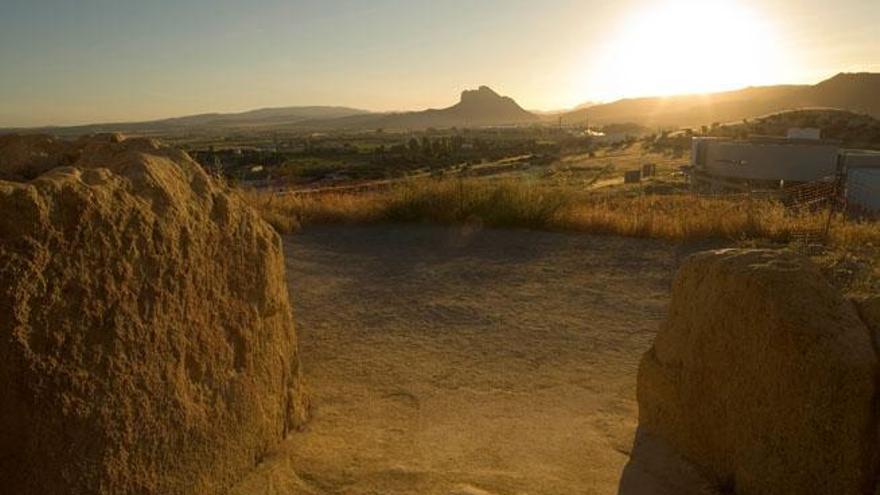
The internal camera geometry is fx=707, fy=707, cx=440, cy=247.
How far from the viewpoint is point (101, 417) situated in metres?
2.84

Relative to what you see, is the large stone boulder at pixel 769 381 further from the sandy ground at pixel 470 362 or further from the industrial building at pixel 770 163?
the industrial building at pixel 770 163

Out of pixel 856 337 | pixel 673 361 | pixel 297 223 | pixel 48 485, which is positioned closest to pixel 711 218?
pixel 297 223

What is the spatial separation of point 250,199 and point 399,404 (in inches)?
353

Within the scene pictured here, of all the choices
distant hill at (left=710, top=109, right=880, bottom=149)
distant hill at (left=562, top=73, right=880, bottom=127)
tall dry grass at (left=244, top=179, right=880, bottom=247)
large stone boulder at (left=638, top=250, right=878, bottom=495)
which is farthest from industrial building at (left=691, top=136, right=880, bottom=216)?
distant hill at (left=562, top=73, right=880, bottom=127)

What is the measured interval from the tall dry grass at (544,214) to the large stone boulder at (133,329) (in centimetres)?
742

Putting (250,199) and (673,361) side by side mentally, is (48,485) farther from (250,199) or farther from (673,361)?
(250,199)

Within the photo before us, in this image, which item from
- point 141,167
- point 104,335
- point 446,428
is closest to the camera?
point 104,335

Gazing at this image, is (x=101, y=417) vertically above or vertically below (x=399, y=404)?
above

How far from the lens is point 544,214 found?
37.4ft

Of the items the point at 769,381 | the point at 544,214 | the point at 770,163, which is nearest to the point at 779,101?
the point at 770,163

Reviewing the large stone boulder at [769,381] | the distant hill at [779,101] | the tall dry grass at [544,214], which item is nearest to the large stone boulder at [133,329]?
the large stone boulder at [769,381]

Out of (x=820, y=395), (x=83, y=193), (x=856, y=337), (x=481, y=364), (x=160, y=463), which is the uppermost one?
(x=83, y=193)

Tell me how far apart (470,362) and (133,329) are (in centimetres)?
306

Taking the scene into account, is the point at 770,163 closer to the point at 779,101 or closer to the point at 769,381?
the point at 769,381
